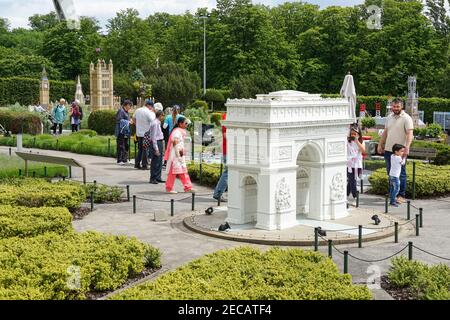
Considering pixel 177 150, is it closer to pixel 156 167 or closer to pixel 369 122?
pixel 156 167

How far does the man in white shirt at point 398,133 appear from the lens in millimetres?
16516

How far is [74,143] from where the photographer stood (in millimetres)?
27500

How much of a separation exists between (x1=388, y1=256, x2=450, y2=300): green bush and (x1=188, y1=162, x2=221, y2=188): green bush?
9.55m

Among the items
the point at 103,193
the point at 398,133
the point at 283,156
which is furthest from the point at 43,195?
the point at 398,133

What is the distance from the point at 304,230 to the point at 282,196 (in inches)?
33.5

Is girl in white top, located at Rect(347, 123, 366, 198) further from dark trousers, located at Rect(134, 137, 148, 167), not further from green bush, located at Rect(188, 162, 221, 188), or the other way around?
dark trousers, located at Rect(134, 137, 148, 167)

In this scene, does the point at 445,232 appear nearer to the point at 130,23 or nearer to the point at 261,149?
the point at 261,149

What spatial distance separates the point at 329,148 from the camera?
14039 millimetres

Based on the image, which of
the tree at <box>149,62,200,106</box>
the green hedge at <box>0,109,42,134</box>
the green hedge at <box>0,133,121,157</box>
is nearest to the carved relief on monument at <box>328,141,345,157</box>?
the green hedge at <box>0,133,121,157</box>

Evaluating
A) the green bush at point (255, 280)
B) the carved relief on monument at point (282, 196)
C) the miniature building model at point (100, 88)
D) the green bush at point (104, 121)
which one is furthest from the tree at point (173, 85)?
the green bush at point (255, 280)

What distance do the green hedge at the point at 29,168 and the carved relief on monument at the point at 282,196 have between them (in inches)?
375

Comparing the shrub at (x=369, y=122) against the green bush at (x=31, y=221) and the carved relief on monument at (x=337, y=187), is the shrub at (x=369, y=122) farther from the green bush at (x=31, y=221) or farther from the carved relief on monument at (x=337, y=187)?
the green bush at (x=31, y=221)

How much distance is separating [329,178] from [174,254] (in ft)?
13.5

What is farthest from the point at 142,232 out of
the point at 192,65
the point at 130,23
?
the point at 130,23
